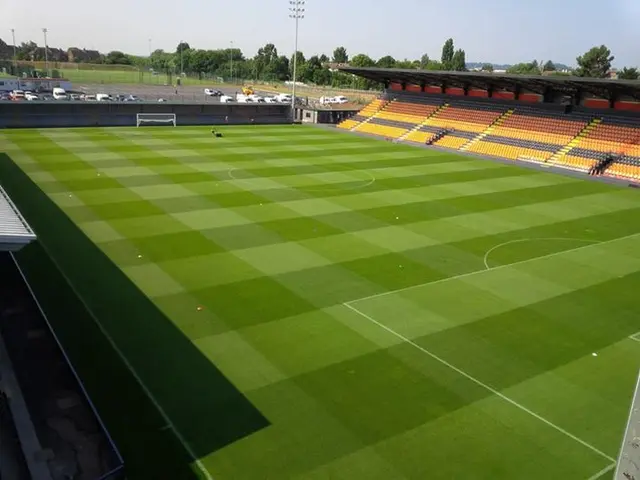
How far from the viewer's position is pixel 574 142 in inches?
1706

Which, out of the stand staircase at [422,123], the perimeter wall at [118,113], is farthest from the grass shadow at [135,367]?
the stand staircase at [422,123]

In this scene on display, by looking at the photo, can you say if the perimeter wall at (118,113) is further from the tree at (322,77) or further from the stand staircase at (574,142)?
the tree at (322,77)

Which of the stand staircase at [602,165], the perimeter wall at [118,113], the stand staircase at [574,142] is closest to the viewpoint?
the stand staircase at [602,165]

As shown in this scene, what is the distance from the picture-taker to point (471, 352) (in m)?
14.1

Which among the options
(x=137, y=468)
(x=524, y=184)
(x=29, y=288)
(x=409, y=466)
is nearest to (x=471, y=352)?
(x=409, y=466)

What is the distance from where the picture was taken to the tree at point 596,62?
105 meters

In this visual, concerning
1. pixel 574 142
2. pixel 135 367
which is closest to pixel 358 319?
pixel 135 367

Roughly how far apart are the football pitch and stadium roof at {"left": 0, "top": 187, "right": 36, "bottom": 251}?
3529mm

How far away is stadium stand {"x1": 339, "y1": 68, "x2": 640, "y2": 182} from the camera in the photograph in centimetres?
4088

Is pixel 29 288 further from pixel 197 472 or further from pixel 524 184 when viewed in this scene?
pixel 524 184

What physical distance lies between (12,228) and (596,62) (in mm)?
116648

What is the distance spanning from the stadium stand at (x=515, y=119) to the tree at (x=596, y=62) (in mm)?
61625

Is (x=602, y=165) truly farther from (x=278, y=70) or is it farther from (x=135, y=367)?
(x=278, y=70)

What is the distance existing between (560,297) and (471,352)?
5232mm
